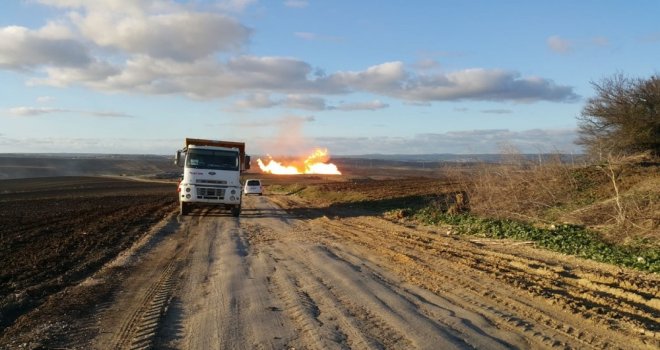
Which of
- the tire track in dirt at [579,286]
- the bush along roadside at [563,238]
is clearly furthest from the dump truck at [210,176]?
the tire track in dirt at [579,286]

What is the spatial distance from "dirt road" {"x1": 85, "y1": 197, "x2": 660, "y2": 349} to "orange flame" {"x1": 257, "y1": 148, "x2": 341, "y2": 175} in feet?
214

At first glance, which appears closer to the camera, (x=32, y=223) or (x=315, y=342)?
(x=315, y=342)

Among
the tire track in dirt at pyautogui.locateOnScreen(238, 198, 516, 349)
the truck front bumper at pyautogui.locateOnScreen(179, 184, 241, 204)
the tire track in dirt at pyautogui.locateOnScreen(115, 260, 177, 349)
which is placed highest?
the truck front bumper at pyautogui.locateOnScreen(179, 184, 241, 204)

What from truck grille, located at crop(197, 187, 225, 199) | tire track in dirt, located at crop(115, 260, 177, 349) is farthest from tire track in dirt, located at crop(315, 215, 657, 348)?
truck grille, located at crop(197, 187, 225, 199)

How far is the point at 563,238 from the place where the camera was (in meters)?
12.6

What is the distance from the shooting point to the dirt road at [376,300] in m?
5.75

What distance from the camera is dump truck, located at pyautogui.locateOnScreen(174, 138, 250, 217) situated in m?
20.4

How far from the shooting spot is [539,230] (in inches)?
545

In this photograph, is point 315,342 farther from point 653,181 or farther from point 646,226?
point 653,181

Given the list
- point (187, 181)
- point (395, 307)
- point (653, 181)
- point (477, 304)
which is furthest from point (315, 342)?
point (187, 181)

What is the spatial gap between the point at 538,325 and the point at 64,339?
18.1 feet

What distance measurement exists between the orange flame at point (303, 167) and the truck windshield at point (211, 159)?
2162 inches

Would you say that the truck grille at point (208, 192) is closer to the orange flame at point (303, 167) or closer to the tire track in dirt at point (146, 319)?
the tire track in dirt at point (146, 319)

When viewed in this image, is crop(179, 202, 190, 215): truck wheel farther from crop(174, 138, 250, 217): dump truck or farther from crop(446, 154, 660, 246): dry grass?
crop(446, 154, 660, 246): dry grass
